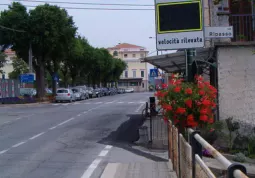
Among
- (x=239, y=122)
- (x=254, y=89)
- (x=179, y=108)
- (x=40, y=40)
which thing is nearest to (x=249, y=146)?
(x=239, y=122)

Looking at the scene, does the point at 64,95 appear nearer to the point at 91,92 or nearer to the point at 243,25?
the point at 91,92

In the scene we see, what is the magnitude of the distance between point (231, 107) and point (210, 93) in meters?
4.94

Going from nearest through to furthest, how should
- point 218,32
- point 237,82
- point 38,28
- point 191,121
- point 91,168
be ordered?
point 191,121 → point 91,168 → point 218,32 → point 237,82 → point 38,28

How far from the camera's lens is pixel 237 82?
37.2ft

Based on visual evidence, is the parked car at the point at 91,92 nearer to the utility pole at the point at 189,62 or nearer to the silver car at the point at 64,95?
the silver car at the point at 64,95

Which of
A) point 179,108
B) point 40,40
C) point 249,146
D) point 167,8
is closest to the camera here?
point 179,108

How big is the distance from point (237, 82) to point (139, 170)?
14.0ft

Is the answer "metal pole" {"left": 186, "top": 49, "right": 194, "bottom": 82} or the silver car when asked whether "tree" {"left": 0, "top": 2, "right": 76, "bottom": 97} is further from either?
"metal pole" {"left": 186, "top": 49, "right": 194, "bottom": 82}

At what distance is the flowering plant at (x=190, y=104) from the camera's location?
6.60 meters

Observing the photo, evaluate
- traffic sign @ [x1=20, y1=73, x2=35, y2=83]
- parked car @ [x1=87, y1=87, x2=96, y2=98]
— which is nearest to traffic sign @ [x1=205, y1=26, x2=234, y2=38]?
traffic sign @ [x1=20, y1=73, x2=35, y2=83]

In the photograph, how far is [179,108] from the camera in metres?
6.62

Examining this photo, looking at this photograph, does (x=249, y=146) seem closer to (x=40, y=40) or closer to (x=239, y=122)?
(x=239, y=122)

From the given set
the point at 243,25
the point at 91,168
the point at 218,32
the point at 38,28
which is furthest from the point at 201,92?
the point at 38,28

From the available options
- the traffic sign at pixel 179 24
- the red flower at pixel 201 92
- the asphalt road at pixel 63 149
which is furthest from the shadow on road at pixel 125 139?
the red flower at pixel 201 92
